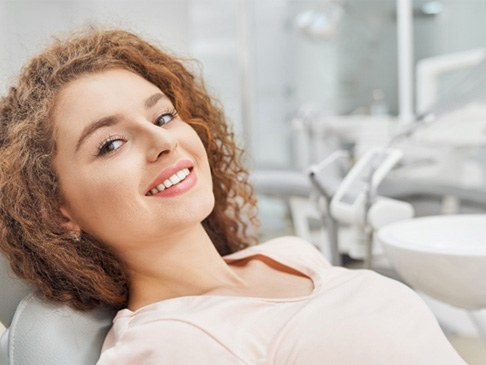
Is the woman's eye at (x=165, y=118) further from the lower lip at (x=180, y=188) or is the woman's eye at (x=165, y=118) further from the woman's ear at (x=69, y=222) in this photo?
the woman's ear at (x=69, y=222)

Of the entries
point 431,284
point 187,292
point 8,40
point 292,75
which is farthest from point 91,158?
point 292,75

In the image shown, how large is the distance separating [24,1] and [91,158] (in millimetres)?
1348

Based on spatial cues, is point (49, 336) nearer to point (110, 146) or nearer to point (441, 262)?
point (110, 146)

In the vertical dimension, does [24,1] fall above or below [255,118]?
above

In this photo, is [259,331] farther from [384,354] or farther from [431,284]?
[431,284]

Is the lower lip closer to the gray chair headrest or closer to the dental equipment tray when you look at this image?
the gray chair headrest

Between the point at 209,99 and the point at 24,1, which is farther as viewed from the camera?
the point at 24,1

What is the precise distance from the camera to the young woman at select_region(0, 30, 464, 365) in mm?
785

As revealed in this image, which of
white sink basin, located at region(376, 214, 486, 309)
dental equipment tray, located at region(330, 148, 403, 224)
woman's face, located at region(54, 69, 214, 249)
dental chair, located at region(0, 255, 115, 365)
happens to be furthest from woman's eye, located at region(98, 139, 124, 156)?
dental equipment tray, located at region(330, 148, 403, 224)

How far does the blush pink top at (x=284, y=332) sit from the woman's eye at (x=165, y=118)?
302 mm

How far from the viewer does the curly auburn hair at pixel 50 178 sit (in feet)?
2.89

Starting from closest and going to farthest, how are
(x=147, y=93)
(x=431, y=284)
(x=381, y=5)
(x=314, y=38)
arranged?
1. (x=147, y=93)
2. (x=431, y=284)
3. (x=381, y=5)
4. (x=314, y=38)

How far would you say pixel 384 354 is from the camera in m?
0.79

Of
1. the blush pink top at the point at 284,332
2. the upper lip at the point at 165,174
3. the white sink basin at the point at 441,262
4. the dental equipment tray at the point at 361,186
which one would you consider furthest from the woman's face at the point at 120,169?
the dental equipment tray at the point at 361,186
